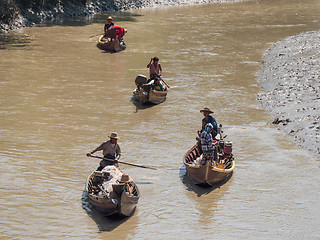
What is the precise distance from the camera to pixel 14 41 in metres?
31.6

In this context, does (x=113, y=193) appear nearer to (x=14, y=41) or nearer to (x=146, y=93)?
(x=146, y=93)

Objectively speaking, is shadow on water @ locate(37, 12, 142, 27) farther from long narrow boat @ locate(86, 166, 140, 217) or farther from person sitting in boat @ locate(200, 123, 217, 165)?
long narrow boat @ locate(86, 166, 140, 217)

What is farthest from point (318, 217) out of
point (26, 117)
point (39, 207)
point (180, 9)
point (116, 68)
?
point (180, 9)

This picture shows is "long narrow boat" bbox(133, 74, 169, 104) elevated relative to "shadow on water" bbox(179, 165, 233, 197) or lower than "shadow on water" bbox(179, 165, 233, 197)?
elevated

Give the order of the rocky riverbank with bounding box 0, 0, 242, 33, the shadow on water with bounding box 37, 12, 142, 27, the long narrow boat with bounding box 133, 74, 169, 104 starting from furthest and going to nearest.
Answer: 1. the shadow on water with bounding box 37, 12, 142, 27
2. the rocky riverbank with bounding box 0, 0, 242, 33
3. the long narrow boat with bounding box 133, 74, 169, 104

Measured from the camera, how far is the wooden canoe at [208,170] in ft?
44.4

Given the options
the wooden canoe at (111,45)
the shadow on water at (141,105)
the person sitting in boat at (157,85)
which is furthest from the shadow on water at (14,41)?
the person sitting in boat at (157,85)

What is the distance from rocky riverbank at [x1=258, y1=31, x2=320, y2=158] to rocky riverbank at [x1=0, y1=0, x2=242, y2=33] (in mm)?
18087

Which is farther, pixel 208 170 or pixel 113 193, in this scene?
pixel 208 170

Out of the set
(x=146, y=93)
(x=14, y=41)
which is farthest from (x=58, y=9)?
(x=146, y=93)

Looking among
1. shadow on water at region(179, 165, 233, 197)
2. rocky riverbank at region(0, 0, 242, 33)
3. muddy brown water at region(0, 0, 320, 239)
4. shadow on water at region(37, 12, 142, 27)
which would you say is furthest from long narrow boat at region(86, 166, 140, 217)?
shadow on water at region(37, 12, 142, 27)

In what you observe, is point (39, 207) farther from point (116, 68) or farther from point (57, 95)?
point (116, 68)

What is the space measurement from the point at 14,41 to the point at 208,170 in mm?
21904

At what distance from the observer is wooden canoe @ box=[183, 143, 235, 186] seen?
44.4 feet
